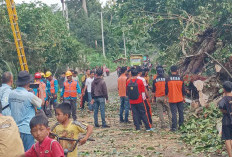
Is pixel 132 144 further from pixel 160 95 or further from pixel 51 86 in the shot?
pixel 51 86

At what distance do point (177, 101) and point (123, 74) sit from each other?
3.24 m

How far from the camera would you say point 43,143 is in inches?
191

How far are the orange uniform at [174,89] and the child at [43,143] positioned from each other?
7.80 m

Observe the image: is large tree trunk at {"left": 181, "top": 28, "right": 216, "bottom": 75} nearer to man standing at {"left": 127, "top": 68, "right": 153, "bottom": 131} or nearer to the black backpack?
man standing at {"left": 127, "top": 68, "right": 153, "bottom": 131}

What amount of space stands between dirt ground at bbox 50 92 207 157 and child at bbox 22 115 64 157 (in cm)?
511

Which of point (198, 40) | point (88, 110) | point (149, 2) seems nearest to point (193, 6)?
point (149, 2)

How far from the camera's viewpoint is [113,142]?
11711mm

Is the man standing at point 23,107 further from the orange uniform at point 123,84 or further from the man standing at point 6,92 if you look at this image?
the orange uniform at point 123,84

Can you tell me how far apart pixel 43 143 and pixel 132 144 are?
21.7 feet

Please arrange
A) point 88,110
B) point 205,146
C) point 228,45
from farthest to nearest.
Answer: point 88,110, point 228,45, point 205,146

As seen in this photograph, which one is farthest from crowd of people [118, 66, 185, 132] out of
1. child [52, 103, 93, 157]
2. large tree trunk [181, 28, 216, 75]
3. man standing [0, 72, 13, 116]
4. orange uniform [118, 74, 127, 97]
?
child [52, 103, 93, 157]

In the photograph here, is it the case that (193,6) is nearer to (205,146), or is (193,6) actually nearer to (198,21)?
(198,21)

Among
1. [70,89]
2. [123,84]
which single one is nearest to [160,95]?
[123,84]

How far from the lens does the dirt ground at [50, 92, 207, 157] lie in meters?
10.1
